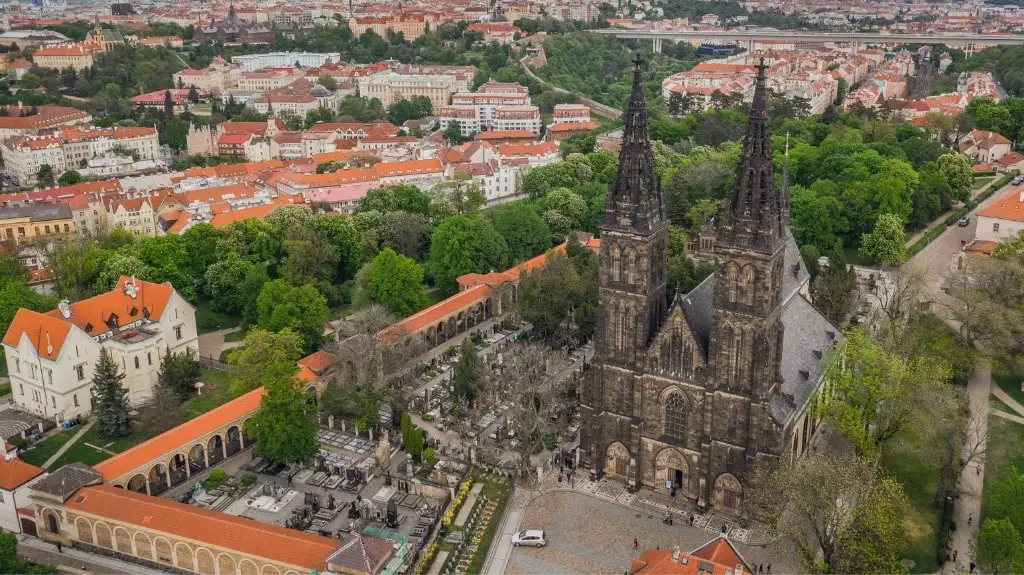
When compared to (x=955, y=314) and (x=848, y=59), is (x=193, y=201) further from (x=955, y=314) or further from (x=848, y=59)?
(x=848, y=59)

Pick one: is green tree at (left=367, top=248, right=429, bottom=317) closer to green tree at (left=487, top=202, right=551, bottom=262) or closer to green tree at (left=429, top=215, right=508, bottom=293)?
green tree at (left=429, top=215, right=508, bottom=293)

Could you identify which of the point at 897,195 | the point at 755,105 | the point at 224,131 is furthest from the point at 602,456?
the point at 224,131

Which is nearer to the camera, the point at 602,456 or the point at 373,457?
the point at 602,456

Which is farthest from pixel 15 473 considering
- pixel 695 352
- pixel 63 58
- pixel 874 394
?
pixel 63 58

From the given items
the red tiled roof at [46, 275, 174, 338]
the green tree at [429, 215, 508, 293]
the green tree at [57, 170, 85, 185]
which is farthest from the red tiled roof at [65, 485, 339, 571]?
the green tree at [57, 170, 85, 185]

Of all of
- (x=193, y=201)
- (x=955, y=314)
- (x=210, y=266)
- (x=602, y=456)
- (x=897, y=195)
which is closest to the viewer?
(x=602, y=456)

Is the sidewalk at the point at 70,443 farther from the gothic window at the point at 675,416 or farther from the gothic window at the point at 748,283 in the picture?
the gothic window at the point at 748,283
